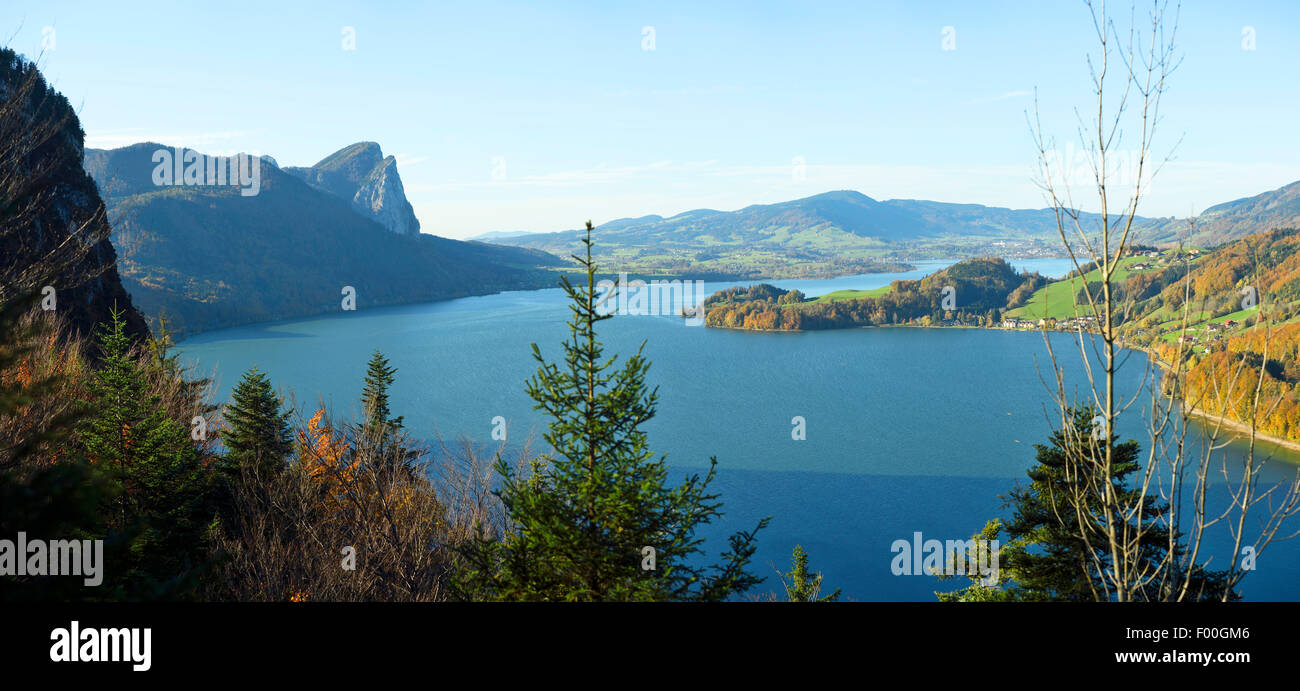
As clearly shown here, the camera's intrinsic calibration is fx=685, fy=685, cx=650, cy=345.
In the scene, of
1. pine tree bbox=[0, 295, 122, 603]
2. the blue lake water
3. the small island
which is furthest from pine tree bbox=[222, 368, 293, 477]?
the small island

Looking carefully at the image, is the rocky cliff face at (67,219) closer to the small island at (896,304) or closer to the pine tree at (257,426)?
the pine tree at (257,426)

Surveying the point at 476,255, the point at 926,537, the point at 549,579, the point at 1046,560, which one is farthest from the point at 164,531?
the point at 476,255

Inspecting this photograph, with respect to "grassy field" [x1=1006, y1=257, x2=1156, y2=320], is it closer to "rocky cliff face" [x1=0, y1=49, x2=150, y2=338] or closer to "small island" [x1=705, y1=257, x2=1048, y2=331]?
"small island" [x1=705, y1=257, x2=1048, y2=331]

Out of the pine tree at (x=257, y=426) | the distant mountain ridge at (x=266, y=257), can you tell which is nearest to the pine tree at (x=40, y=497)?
the pine tree at (x=257, y=426)

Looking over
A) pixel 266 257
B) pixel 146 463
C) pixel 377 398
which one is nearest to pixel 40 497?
pixel 146 463

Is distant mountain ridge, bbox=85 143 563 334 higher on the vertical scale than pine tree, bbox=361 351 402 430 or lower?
higher

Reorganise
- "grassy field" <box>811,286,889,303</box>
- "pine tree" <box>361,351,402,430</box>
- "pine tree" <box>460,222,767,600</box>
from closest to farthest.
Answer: "pine tree" <box>460,222,767,600</box> < "pine tree" <box>361,351,402,430</box> < "grassy field" <box>811,286,889,303</box>

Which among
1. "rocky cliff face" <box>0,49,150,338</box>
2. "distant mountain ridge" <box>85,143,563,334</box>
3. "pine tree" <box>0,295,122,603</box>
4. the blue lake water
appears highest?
"distant mountain ridge" <box>85,143,563,334</box>

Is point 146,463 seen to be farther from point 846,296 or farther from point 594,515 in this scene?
point 846,296
